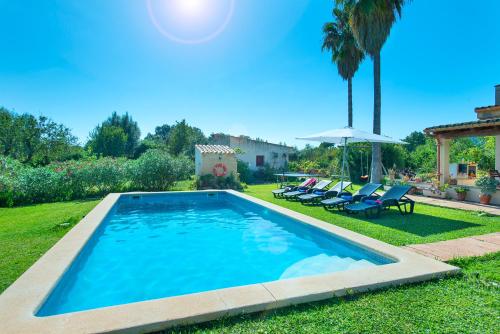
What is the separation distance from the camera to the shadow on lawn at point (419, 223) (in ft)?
22.9

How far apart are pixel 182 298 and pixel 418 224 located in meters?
6.74

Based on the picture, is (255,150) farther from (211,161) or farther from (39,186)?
(39,186)

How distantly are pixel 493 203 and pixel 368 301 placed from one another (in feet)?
33.6

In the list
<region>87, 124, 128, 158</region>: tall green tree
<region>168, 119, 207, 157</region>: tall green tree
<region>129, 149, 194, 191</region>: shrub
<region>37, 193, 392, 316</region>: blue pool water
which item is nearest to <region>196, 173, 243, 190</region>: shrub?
<region>129, 149, 194, 191</region>: shrub

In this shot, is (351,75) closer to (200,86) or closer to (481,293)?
(200,86)

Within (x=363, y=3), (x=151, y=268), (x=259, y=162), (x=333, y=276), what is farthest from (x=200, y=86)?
(x=333, y=276)

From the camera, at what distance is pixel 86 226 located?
725 cm

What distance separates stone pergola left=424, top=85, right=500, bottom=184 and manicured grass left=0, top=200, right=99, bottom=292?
1391 cm

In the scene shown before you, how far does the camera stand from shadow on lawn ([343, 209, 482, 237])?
698cm

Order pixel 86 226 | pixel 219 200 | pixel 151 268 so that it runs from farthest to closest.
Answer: pixel 219 200 → pixel 86 226 → pixel 151 268

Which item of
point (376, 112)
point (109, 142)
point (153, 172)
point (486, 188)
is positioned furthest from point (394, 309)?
point (109, 142)

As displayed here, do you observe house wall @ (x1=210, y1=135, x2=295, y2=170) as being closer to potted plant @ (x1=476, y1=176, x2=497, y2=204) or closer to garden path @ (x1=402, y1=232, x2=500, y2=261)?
potted plant @ (x1=476, y1=176, x2=497, y2=204)

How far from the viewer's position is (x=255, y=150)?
28906 mm

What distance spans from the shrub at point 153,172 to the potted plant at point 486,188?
14057 mm
